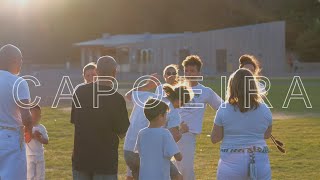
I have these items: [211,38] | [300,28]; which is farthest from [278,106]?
[300,28]

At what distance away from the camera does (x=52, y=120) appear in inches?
869

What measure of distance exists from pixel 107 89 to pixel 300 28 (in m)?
76.5

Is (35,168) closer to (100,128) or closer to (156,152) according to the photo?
(100,128)

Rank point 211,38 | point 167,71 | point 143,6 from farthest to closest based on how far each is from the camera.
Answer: point 143,6 < point 211,38 < point 167,71

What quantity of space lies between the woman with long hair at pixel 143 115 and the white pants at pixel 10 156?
1.27 metres

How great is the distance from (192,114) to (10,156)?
2.71 metres

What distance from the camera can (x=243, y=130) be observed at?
262 inches

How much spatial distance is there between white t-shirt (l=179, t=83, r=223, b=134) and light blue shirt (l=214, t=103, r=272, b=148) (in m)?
2.27

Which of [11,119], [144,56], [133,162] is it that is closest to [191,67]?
[133,162]

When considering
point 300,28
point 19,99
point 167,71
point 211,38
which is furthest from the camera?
point 300,28

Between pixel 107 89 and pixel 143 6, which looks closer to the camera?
pixel 107 89

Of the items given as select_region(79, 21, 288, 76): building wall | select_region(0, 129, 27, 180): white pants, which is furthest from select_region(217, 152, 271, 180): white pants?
select_region(79, 21, 288, 76): building wall

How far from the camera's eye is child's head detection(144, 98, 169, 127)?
23.1ft

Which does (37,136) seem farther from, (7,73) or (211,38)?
(211,38)
